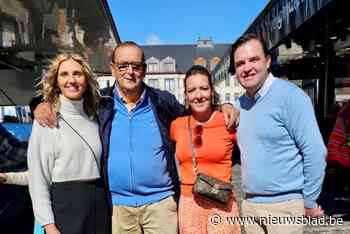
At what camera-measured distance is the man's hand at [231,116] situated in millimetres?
2674

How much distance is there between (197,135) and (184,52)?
71318mm

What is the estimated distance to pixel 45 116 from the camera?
2.47m

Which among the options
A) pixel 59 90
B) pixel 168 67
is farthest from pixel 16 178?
pixel 168 67

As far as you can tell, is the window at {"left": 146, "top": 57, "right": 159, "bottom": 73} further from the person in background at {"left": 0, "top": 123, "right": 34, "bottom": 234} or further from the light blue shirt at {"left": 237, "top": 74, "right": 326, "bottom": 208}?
the light blue shirt at {"left": 237, "top": 74, "right": 326, "bottom": 208}

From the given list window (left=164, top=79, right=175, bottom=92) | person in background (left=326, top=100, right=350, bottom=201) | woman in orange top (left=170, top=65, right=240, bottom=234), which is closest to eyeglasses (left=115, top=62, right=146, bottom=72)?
woman in orange top (left=170, top=65, right=240, bottom=234)

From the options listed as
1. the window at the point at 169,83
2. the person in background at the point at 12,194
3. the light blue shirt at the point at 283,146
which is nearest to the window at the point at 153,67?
the window at the point at 169,83

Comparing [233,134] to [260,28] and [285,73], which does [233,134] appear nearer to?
[260,28]

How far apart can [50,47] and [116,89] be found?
7947 millimetres

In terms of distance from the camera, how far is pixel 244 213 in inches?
105

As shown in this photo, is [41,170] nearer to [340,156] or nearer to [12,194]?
[12,194]

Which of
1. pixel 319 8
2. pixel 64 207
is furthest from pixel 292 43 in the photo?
pixel 64 207

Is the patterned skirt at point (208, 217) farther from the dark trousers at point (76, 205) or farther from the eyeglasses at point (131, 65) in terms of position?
the eyeglasses at point (131, 65)

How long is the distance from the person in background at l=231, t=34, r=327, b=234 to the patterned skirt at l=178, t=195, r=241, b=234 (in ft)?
0.54

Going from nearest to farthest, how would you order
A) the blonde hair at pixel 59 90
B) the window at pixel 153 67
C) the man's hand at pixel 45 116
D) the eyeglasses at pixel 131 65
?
the man's hand at pixel 45 116
the blonde hair at pixel 59 90
the eyeglasses at pixel 131 65
the window at pixel 153 67
